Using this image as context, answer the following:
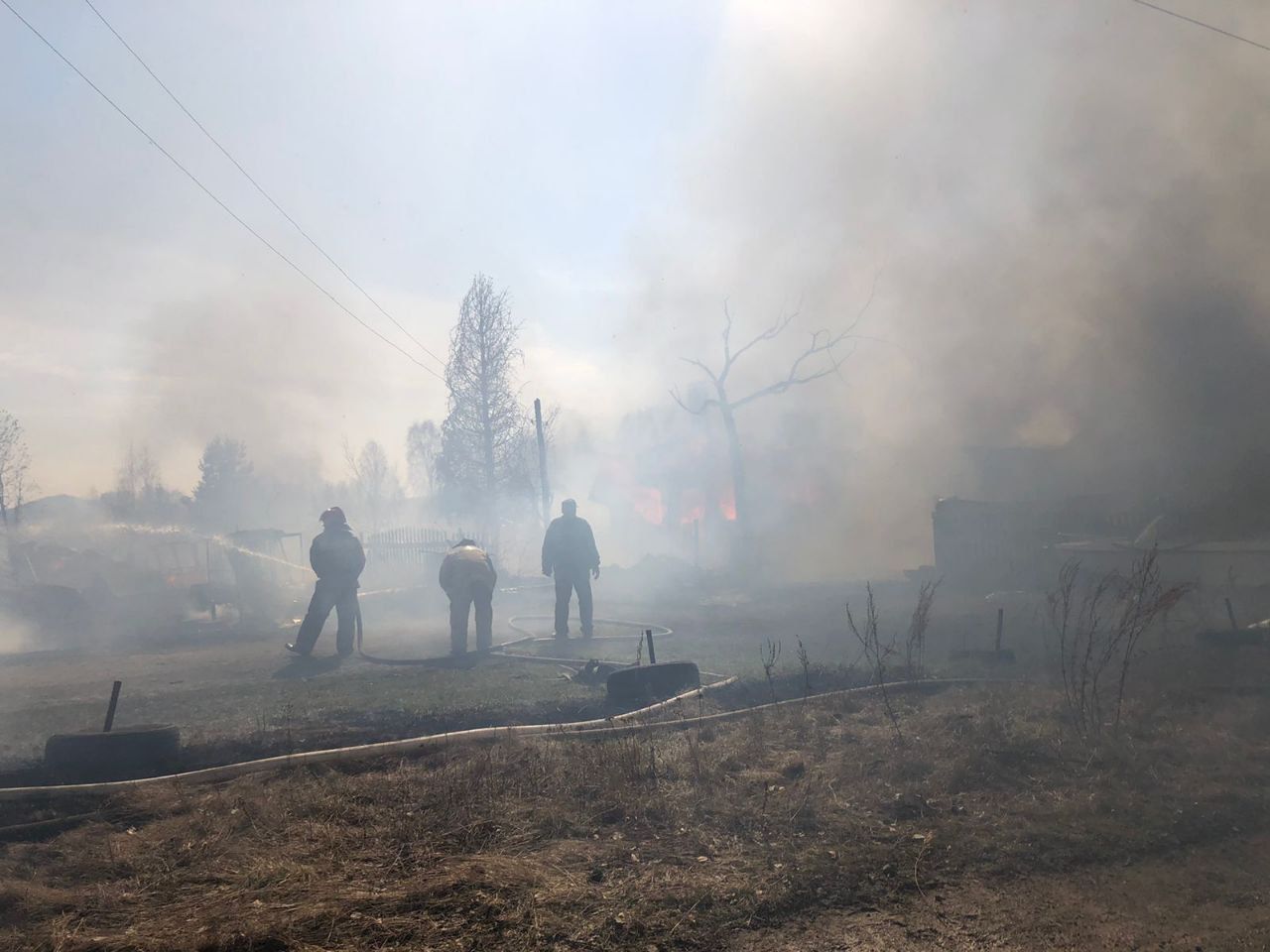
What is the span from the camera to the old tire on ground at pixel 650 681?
745 cm

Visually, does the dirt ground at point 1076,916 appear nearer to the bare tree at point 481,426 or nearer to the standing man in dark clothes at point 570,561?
the standing man in dark clothes at point 570,561

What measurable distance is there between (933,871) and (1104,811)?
1296 mm

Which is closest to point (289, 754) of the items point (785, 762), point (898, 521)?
point (785, 762)

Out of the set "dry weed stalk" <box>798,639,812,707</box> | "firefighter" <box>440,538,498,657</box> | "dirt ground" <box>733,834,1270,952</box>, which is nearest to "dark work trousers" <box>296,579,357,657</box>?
"firefighter" <box>440,538,498,657</box>

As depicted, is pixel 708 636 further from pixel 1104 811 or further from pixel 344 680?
pixel 1104 811

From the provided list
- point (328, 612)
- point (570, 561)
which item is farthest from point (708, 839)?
point (328, 612)

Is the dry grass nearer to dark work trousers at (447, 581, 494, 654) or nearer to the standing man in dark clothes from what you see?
dark work trousers at (447, 581, 494, 654)

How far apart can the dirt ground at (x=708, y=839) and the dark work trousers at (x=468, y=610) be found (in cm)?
409

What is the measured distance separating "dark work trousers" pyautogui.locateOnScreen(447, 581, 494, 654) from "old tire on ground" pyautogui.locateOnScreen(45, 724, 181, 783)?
218 inches

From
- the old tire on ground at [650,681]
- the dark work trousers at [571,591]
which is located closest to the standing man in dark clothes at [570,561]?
the dark work trousers at [571,591]

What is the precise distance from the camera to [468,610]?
36.5 ft

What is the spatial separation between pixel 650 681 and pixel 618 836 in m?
3.29

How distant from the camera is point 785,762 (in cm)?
541

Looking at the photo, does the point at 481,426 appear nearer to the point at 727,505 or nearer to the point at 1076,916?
the point at 727,505
